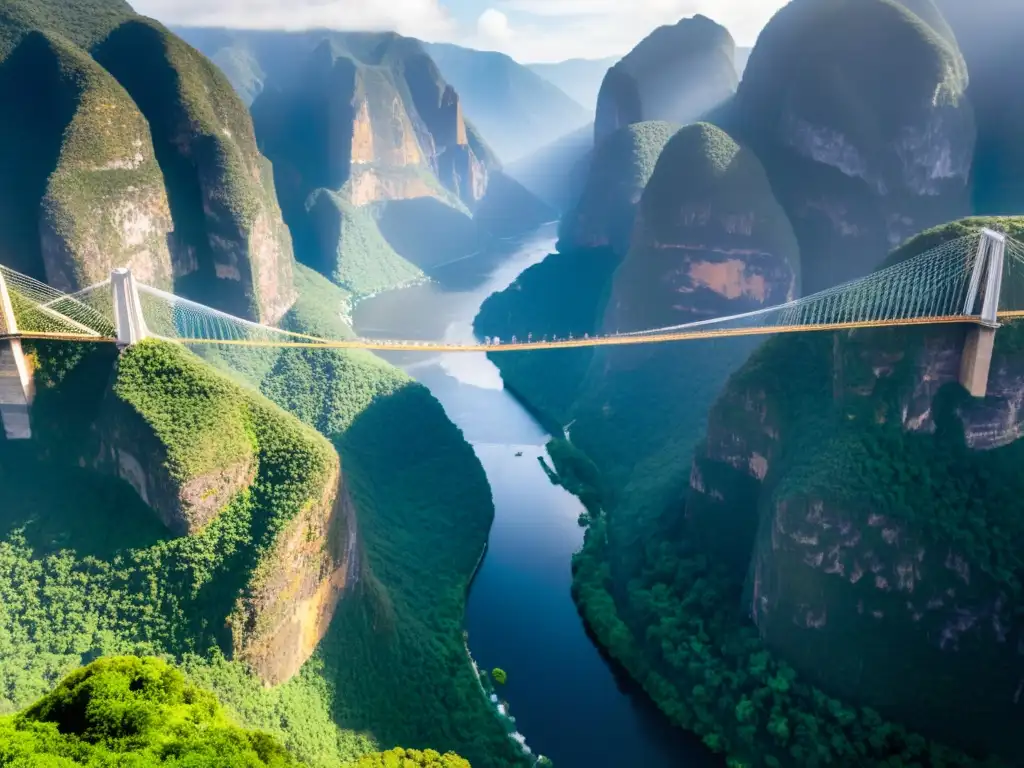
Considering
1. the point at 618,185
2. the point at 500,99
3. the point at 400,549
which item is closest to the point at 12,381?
the point at 400,549

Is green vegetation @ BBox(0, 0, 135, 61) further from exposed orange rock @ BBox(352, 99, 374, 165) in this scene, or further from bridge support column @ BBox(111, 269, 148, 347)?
exposed orange rock @ BBox(352, 99, 374, 165)

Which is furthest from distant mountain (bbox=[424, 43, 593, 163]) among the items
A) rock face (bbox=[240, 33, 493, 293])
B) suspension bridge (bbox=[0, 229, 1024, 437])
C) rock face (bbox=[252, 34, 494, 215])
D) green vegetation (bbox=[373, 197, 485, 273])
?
suspension bridge (bbox=[0, 229, 1024, 437])

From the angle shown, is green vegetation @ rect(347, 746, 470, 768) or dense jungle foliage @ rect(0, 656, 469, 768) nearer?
dense jungle foliage @ rect(0, 656, 469, 768)

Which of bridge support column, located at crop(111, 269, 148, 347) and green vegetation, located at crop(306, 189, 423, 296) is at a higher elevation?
green vegetation, located at crop(306, 189, 423, 296)

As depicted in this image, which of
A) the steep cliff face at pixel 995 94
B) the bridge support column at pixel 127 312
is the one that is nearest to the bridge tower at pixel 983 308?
the bridge support column at pixel 127 312

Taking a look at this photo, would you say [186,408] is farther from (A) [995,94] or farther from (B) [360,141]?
(B) [360,141]

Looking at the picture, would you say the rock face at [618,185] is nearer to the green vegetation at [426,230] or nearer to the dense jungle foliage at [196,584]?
the green vegetation at [426,230]

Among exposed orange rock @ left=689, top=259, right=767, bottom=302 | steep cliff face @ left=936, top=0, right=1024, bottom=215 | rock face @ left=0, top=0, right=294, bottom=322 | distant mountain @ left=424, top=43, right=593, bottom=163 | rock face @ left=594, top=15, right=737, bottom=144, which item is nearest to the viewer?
rock face @ left=0, top=0, right=294, bottom=322

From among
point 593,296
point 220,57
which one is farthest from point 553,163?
point 593,296
